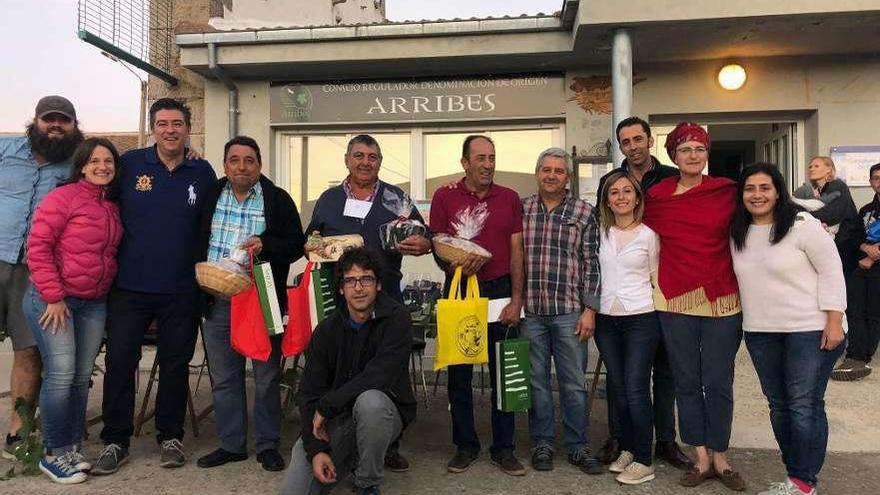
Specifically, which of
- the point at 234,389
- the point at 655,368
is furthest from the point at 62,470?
the point at 655,368

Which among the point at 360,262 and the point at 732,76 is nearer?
the point at 360,262

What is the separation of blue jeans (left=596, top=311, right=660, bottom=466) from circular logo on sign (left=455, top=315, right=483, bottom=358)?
70 cm

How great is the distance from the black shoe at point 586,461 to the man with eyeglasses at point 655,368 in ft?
0.65

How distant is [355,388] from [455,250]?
891 millimetres

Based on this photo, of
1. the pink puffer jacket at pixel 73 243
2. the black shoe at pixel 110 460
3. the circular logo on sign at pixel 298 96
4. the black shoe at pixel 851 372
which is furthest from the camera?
the circular logo on sign at pixel 298 96

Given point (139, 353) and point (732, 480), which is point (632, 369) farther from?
point (139, 353)

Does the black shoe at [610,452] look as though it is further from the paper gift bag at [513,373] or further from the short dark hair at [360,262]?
the short dark hair at [360,262]

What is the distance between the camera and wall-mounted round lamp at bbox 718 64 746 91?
286 inches

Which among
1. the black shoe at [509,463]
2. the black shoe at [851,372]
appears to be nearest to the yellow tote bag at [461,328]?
the black shoe at [509,463]

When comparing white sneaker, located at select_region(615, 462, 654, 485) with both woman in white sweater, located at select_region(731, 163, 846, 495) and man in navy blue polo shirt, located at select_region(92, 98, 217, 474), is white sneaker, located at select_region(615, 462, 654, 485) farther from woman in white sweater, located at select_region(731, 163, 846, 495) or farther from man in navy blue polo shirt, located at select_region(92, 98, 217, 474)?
man in navy blue polo shirt, located at select_region(92, 98, 217, 474)

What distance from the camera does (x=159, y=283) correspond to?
3.77 m

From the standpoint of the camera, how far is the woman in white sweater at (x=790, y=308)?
122 inches

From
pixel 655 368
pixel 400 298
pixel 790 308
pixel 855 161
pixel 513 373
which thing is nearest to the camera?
pixel 790 308

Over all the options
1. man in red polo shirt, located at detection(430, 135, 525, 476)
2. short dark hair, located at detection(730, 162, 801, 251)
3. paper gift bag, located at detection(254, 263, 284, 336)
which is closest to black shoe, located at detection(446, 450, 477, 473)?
man in red polo shirt, located at detection(430, 135, 525, 476)
